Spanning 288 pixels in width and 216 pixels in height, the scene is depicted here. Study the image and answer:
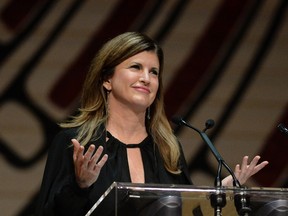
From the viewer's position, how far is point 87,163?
2615 mm

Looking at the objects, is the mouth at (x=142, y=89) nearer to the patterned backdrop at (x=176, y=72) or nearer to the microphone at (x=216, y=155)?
the microphone at (x=216, y=155)

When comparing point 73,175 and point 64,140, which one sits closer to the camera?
point 73,175

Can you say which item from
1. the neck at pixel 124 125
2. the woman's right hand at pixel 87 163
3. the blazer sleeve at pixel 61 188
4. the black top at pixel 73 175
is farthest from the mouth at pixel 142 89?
the woman's right hand at pixel 87 163

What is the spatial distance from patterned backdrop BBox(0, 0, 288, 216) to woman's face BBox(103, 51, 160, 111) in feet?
4.05

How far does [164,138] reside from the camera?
3.35m

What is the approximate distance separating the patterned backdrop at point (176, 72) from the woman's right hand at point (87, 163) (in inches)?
66.5

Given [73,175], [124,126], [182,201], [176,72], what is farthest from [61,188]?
[176,72]

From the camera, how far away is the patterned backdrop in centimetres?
442

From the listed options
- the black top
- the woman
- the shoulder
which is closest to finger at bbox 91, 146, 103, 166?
the black top

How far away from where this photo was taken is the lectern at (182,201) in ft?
7.28

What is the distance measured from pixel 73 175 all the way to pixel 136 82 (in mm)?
529

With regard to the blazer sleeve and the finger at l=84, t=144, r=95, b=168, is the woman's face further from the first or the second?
the finger at l=84, t=144, r=95, b=168

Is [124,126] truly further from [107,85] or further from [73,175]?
[73,175]

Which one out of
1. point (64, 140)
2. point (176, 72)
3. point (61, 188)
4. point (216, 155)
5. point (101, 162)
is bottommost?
point (61, 188)
